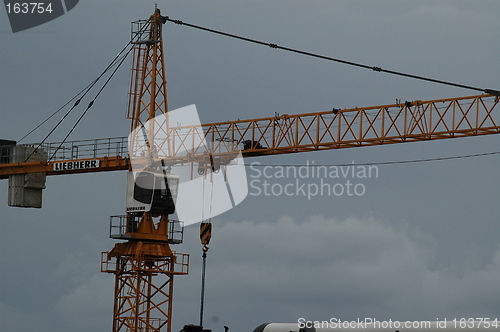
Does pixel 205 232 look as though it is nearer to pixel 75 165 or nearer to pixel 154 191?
pixel 154 191

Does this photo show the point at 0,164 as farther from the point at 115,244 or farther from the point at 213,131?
the point at 213,131

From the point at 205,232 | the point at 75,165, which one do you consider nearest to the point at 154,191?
the point at 75,165

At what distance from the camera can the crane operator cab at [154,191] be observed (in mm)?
89688

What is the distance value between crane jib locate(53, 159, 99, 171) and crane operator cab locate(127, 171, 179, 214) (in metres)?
3.86

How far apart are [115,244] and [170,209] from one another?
258 inches

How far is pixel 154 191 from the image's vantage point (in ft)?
295

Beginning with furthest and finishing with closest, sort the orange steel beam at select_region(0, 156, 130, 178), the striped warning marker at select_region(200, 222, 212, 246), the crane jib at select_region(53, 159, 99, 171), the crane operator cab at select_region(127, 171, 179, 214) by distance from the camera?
1. the crane jib at select_region(53, 159, 99, 171)
2. the orange steel beam at select_region(0, 156, 130, 178)
3. the crane operator cab at select_region(127, 171, 179, 214)
4. the striped warning marker at select_region(200, 222, 212, 246)

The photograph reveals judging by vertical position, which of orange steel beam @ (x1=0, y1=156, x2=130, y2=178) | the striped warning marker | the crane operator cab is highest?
orange steel beam @ (x1=0, y1=156, x2=130, y2=178)

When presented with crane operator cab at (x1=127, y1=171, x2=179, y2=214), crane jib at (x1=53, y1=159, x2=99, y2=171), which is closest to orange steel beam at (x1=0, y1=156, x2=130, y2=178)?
crane jib at (x1=53, y1=159, x2=99, y2=171)

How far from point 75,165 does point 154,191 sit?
8531 mm

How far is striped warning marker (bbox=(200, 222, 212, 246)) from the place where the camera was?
8111cm

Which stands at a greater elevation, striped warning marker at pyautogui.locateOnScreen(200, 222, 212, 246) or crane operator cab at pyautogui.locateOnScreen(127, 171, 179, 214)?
crane operator cab at pyautogui.locateOnScreen(127, 171, 179, 214)

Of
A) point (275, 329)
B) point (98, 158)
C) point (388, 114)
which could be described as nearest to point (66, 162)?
point (98, 158)

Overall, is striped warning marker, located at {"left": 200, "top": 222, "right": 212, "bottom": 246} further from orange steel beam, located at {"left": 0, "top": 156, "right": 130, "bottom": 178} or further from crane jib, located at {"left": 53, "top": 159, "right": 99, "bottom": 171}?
crane jib, located at {"left": 53, "top": 159, "right": 99, "bottom": 171}
